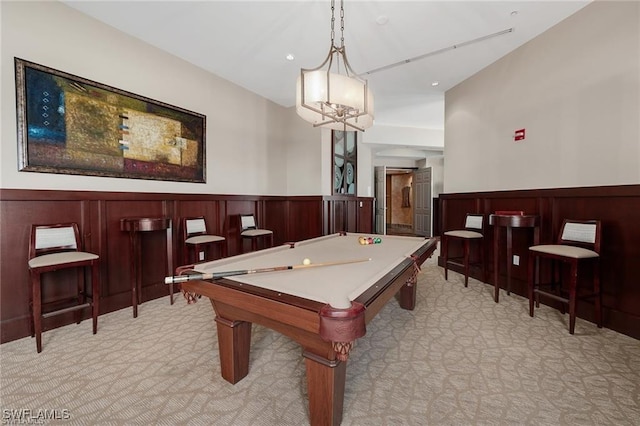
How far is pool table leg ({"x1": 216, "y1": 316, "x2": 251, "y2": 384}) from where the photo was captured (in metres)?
1.54

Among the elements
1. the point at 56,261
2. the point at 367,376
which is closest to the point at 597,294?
the point at 367,376

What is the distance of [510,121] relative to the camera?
3.31 metres

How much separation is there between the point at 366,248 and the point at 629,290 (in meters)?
2.25

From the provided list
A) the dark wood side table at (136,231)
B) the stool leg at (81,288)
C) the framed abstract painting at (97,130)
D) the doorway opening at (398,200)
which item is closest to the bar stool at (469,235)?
the dark wood side table at (136,231)

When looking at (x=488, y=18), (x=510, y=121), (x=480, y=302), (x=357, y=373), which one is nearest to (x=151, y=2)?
(x=488, y=18)

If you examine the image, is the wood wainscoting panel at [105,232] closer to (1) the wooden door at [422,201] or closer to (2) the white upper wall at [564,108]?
(2) the white upper wall at [564,108]

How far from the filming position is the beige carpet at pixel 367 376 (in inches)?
55.0

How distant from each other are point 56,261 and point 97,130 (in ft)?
4.55

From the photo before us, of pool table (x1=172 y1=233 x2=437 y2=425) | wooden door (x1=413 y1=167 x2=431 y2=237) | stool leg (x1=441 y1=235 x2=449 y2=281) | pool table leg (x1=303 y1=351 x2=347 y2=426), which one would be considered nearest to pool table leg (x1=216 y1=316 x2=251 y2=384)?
pool table (x1=172 y1=233 x2=437 y2=425)

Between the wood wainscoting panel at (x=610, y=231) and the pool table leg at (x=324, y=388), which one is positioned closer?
the pool table leg at (x=324, y=388)

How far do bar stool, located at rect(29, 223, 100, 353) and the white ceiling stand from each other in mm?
2145

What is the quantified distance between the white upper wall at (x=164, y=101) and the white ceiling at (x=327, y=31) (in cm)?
19

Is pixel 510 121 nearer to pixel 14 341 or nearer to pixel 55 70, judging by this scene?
pixel 55 70

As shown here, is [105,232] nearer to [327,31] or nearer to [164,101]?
[164,101]
